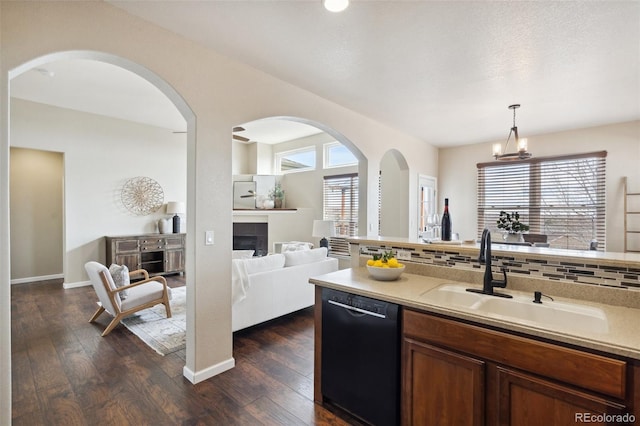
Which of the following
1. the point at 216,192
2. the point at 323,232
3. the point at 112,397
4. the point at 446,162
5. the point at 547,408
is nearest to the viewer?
the point at 547,408

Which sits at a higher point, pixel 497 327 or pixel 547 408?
pixel 497 327

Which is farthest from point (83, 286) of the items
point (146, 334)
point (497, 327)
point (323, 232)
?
point (497, 327)

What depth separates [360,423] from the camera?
1.99m

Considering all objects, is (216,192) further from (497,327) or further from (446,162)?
(446,162)

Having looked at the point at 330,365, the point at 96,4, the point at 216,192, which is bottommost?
the point at 330,365

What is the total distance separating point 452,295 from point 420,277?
1.10 ft

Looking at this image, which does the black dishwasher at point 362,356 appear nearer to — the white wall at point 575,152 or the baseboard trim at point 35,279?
the white wall at point 575,152

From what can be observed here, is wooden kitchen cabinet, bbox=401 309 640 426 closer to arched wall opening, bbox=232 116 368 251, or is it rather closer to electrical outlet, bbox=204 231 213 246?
electrical outlet, bbox=204 231 213 246

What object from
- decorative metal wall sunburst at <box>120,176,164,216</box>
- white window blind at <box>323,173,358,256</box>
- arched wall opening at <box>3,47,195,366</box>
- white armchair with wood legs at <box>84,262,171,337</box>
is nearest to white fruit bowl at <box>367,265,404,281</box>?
arched wall opening at <box>3,47,195,366</box>

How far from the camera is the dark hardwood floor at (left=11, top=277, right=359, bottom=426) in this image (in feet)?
6.73

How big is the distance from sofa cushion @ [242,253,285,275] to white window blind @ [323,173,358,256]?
8.68 feet

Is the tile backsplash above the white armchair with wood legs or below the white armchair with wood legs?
above

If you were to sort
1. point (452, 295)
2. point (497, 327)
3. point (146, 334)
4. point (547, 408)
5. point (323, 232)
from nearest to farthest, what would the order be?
point (547, 408)
point (497, 327)
point (452, 295)
point (146, 334)
point (323, 232)

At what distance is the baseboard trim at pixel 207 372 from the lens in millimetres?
2447
